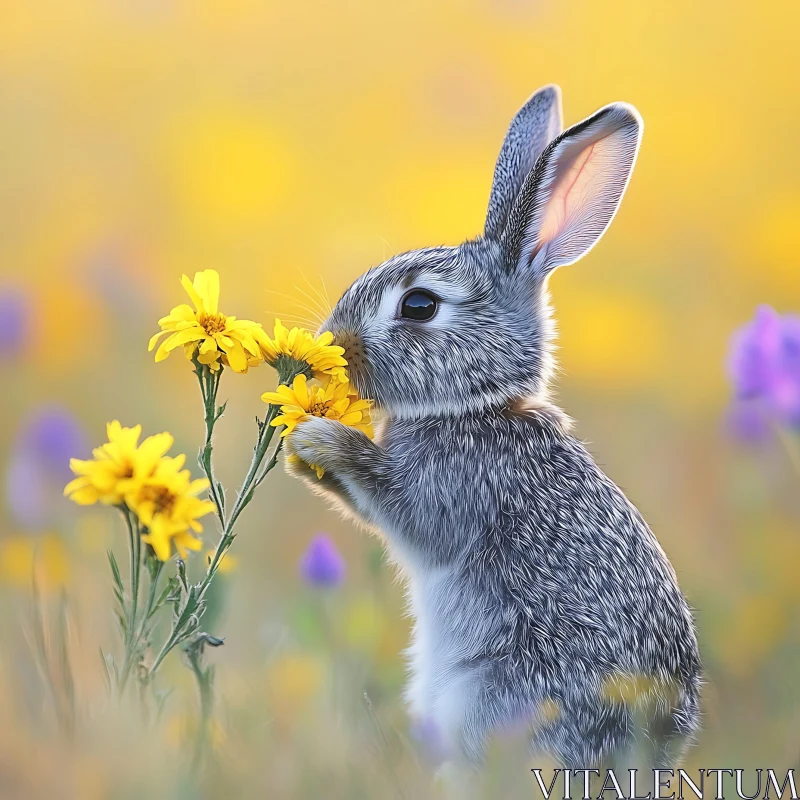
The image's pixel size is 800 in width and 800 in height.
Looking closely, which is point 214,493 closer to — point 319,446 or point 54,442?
point 319,446

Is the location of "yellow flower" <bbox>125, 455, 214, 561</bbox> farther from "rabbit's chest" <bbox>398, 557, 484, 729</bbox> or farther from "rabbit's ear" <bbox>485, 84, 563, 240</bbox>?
"rabbit's ear" <bbox>485, 84, 563, 240</bbox>

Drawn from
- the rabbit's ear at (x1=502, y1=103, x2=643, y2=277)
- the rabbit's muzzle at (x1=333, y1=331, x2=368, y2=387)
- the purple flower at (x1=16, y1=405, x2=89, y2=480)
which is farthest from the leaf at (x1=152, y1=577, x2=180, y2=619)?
the purple flower at (x1=16, y1=405, x2=89, y2=480)

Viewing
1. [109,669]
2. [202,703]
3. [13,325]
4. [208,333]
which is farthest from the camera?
[13,325]

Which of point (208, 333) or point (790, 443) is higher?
point (208, 333)

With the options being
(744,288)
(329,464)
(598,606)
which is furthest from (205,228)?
(598,606)

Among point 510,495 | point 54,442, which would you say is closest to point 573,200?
point 510,495

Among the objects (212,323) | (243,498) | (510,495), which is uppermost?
(212,323)

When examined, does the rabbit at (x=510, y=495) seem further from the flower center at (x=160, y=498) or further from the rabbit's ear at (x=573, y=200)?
the flower center at (x=160, y=498)
